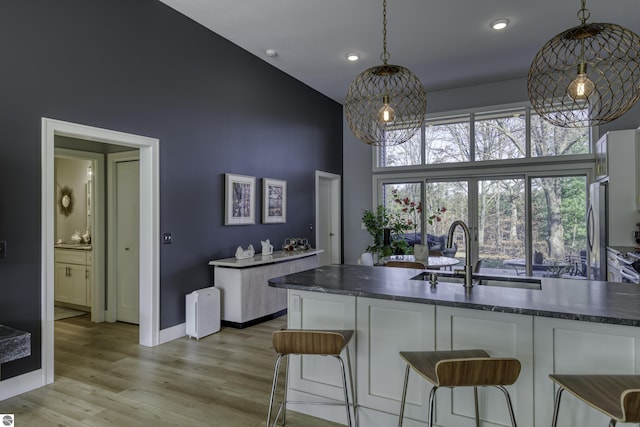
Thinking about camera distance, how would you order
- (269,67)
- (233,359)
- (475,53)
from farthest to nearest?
(269,67) → (475,53) → (233,359)

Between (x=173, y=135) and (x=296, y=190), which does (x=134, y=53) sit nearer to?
(x=173, y=135)

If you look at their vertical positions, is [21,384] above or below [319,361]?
below

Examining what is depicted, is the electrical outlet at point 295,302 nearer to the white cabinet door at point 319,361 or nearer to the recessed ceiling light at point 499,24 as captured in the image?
the white cabinet door at point 319,361

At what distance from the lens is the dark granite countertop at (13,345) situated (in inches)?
89.9

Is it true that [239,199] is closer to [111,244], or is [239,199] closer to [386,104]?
[111,244]

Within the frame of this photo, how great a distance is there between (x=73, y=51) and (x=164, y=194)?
1.48m

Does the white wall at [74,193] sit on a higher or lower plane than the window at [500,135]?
lower

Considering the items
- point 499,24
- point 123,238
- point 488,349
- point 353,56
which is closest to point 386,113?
point 488,349

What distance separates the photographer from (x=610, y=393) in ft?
4.88

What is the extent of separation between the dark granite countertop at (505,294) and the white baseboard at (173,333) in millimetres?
2131

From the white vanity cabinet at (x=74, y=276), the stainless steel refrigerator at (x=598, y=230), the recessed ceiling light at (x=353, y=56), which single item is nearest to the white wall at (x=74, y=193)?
Answer: the white vanity cabinet at (x=74, y=276)

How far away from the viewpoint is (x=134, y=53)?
12.2 ft

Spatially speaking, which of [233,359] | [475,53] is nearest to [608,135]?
[475,53]

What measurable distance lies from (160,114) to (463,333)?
11.6ft
